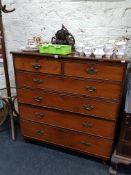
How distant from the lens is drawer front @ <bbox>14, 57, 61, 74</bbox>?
6.07 ft

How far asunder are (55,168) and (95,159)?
1.36 feet

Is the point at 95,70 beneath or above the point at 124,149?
above

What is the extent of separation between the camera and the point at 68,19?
2133 millimetres

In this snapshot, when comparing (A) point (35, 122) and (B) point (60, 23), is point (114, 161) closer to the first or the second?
(A) point (35, 122)

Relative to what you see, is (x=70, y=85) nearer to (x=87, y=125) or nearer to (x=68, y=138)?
(x=87, y=125)

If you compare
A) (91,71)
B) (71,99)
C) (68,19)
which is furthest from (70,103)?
(68,19)

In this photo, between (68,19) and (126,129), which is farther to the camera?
(68,19)

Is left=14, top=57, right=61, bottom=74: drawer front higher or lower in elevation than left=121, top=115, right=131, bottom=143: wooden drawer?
higher

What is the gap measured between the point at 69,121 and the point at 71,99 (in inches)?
9.4

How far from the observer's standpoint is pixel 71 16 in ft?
6.93

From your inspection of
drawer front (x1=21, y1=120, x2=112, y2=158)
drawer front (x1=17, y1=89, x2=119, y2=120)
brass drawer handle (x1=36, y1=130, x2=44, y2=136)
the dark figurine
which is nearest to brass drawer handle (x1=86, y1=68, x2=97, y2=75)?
drawer front (x1=17, y1=89, x2=119, y2=120)

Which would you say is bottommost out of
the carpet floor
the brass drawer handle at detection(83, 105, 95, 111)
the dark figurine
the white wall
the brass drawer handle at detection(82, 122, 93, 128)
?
the carpet floor

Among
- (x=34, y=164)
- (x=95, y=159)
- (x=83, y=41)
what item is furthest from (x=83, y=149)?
(x=83, y=41)

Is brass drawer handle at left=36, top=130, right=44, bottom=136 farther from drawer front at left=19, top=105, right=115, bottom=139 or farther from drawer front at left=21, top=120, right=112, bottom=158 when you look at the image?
drawer front at left=19, top=105, right=115, bottom=139
